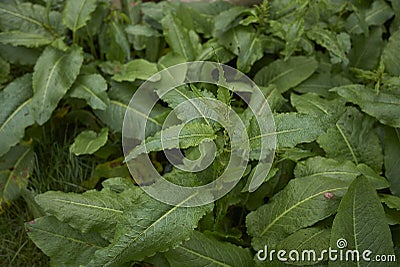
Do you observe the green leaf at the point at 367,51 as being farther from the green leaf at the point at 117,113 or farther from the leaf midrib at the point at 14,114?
the leaf midrib at the point at 14,114

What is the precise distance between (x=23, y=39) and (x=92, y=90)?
1.34ft

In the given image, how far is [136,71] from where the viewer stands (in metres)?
2.52

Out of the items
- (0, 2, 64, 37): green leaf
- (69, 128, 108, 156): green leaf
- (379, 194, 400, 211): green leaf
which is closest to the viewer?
(379, 194, 400, 211): green leaf

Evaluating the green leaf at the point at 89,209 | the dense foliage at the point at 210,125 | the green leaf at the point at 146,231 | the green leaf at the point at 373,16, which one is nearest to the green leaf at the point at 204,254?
the dense foliage at the point at 210,125

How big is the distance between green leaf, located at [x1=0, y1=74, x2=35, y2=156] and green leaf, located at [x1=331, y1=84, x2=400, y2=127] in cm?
138

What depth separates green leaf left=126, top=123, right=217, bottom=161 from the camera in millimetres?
1746

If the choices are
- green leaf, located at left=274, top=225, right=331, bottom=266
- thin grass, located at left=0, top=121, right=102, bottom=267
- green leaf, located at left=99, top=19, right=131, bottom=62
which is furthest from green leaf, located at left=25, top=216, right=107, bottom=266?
green leaf, located at left=99, top=19, right=131, bottom=62

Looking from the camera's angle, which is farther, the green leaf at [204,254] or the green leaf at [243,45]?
the green leaf at [243,45]

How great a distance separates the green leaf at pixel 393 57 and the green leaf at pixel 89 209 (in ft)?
4.22

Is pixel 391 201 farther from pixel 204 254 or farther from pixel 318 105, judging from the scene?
pixel 204 254

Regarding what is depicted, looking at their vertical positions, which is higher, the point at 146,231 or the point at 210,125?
the point at 210,125

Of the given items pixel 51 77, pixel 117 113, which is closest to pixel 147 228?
pixel 117 113

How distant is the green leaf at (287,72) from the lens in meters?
2.55

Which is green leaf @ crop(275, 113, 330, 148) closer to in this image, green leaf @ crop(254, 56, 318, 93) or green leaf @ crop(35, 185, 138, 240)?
green leaf @ crop(35, 185, 138, 240)
